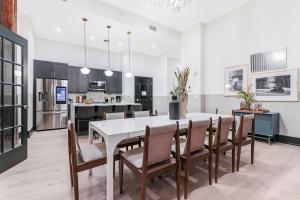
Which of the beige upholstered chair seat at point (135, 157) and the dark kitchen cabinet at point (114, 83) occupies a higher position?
the dark kitchen cabinet at point (114, 83)

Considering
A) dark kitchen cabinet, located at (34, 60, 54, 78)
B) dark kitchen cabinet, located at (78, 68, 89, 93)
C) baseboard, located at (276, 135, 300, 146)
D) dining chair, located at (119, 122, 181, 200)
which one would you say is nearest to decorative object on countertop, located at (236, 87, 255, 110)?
baseboard, located at (276, 135, 300, 146)

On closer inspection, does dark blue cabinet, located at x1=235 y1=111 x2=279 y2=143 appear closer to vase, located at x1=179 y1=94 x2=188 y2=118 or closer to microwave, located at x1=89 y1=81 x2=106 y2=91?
vase, located at x1=179 y1=94 x2=188 y2=118

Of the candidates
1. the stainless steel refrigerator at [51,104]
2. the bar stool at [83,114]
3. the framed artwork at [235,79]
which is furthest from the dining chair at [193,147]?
the stainless steel refrigerator at [51,104]

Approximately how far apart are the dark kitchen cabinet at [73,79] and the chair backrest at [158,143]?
5663mm

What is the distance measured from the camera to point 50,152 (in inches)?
121

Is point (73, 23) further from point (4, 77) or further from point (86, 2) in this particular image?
point (4, 77)

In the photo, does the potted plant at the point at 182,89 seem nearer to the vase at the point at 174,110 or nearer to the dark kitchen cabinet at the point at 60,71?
the vase at the point at 174,110

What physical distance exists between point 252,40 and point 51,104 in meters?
6.40

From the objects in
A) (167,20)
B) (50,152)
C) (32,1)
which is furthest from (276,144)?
(32,1)

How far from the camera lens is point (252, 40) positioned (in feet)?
13.8

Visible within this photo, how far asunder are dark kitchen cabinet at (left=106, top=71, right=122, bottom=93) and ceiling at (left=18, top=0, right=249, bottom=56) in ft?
4.93

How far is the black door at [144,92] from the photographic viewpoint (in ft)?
25.3

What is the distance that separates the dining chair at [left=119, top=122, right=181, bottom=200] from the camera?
1404 millimetres

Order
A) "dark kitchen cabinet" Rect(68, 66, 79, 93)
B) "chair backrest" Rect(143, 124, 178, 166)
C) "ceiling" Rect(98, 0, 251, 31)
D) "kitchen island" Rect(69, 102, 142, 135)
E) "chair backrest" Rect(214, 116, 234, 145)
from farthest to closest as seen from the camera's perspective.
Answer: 1. "dark kitchen cabinet" Rect(68, 66, 79, 93)
2. "kitchen island" Rect(69, 102, 142, 135)
3. "ceiling" Rect(98, 0, 251, 31)
4. "chair backrest" Rect(214, 116, 234, 145)
5. "chair backrest" Rect(143, 124, 178, 166)
